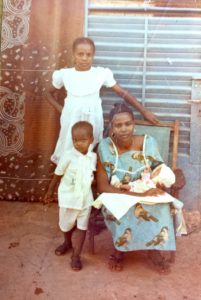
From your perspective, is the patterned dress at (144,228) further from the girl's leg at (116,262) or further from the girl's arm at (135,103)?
the girl's arm at (135,103)

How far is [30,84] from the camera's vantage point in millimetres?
4582

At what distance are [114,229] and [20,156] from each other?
1.82 metres

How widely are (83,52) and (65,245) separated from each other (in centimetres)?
182

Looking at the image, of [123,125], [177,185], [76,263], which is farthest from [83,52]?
[76,263]

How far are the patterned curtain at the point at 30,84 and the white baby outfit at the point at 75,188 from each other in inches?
44.1

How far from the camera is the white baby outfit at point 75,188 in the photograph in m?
3.51

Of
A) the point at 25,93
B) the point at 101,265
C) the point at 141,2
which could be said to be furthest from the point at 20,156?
the point at 141,2

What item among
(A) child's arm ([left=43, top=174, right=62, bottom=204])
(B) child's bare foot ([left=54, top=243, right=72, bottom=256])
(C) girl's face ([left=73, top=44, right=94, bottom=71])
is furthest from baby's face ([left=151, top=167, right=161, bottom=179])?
(A) child's arm ([left=43, top=174, right=62, bottom=204])

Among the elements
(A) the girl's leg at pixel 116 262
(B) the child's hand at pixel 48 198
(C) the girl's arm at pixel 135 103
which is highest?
(C) the girl's arm at pixel 135 103

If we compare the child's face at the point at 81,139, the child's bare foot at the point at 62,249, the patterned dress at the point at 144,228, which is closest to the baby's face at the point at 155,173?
the patterned dress at the point at 144,228

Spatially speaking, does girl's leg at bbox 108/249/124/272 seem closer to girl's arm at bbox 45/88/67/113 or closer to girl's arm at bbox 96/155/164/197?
girl's arm at bbox 96/155/164/197

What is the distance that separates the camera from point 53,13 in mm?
4395

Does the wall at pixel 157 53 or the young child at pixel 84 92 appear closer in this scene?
the young child at pixel 84 92

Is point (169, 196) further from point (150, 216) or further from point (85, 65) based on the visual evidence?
point (85, 65)
